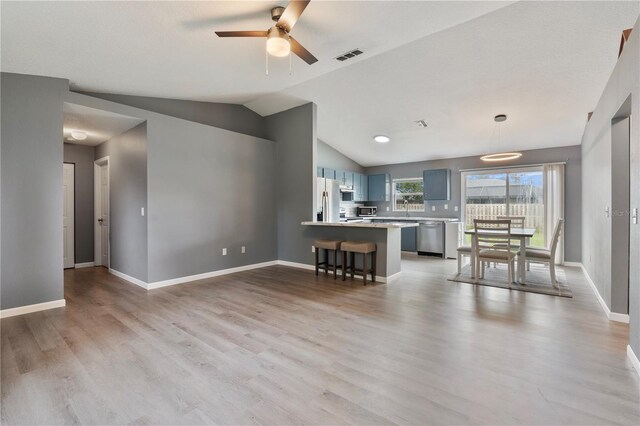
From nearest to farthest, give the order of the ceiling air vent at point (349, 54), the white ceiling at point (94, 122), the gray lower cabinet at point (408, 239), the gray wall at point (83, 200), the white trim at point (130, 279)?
the ceiling air vent at point (349, 54) → the white ceiling at point (94, 122) → the white trim at point (130, 279) → the gray wall at point (83, 200) → the gray lower cabinet at point (408, 239)

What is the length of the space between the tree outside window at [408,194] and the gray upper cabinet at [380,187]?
22cm

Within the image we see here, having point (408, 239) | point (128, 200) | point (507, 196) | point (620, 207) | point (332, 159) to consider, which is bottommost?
point (408, 239)

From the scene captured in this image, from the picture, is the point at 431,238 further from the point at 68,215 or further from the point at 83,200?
the point at 68,215

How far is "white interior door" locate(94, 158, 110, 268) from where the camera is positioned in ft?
18.9

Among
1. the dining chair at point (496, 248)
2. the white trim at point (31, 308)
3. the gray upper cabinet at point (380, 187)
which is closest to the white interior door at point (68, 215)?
the white trim at point (31, 308)

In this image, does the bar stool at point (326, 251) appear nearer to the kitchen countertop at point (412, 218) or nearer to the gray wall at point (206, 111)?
the gray wall at point (206, 111)

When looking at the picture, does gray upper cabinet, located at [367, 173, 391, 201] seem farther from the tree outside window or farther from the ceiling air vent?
the ceiling air vent

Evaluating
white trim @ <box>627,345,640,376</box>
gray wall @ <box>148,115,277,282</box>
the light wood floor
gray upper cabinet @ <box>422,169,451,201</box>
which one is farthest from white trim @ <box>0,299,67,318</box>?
gray upper cabinet @ <box>422,169,451,201</box>

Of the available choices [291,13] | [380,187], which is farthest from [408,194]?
[291,13]

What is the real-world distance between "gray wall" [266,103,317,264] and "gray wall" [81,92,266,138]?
359mm

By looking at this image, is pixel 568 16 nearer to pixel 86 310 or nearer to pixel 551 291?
pixel 551 291

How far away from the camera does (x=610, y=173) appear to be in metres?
2.95

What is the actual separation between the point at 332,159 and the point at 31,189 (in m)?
5.45

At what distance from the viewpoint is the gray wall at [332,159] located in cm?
699
